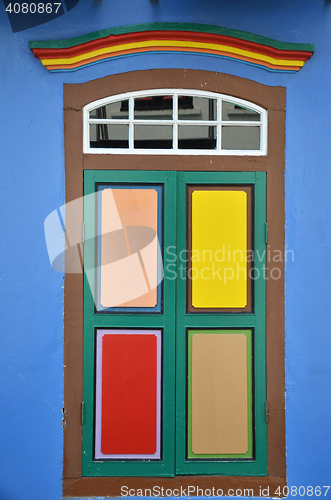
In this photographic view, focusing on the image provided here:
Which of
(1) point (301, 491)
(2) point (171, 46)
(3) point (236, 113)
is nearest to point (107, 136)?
(2) point (171, 46)

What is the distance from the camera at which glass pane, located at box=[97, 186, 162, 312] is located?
9.10ft

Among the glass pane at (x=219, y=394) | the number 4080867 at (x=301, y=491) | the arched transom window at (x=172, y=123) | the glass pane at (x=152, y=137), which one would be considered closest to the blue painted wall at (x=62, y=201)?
the number 4080867 at (x=301, y=491)

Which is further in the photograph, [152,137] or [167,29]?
[152,137]

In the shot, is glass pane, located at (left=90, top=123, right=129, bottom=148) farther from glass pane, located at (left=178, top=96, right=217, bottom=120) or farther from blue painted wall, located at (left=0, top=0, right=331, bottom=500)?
glass pane, located at (left=178, top=96, right=217, bottom=120)

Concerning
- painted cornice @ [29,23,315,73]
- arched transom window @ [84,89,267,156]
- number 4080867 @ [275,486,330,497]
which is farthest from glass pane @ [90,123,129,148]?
number 4080867 @ [275,486,330,497]

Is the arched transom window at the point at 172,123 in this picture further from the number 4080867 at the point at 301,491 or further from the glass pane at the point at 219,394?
the number 4080867 at the point at 301,491

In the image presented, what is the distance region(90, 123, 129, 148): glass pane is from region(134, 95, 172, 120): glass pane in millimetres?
174

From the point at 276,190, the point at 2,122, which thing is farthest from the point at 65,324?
the point at 276,190

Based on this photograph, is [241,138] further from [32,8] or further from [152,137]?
[32,8]

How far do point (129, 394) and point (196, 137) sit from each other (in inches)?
80.0

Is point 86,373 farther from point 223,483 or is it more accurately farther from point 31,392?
point 223,483

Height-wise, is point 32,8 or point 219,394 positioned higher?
point 32,8

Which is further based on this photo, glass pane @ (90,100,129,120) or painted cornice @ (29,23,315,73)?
glass pane @ (90,100,129,120)

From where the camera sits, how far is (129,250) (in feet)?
9.12
